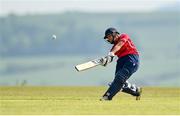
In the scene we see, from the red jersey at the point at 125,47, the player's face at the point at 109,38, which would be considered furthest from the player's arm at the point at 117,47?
the player's face at the point at 109,38

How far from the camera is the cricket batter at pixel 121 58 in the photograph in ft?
69.1

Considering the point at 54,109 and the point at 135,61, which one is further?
the point at 135,61

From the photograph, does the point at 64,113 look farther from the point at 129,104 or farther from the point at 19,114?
the point at 129,104

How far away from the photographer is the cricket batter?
21047 millimetres

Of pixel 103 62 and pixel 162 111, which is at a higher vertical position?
pixel 103 62

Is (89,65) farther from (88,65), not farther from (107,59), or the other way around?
(107,59)

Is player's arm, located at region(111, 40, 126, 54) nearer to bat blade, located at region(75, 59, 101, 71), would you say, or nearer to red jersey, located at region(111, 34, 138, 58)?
red jersey, located at region(111, 34, 138, 58)

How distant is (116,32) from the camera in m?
21.3

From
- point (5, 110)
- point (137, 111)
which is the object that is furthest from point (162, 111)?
point (5, 110)

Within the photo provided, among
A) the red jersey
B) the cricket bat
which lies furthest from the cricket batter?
the cricket bat

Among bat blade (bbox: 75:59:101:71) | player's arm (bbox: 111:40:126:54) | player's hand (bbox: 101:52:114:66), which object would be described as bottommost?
bat blade (bbox: 75:59:101:71)

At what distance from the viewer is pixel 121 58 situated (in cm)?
2138

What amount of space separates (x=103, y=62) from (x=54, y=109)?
3245 millimetres

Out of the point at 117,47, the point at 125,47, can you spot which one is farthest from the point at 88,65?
the point at 125,47
